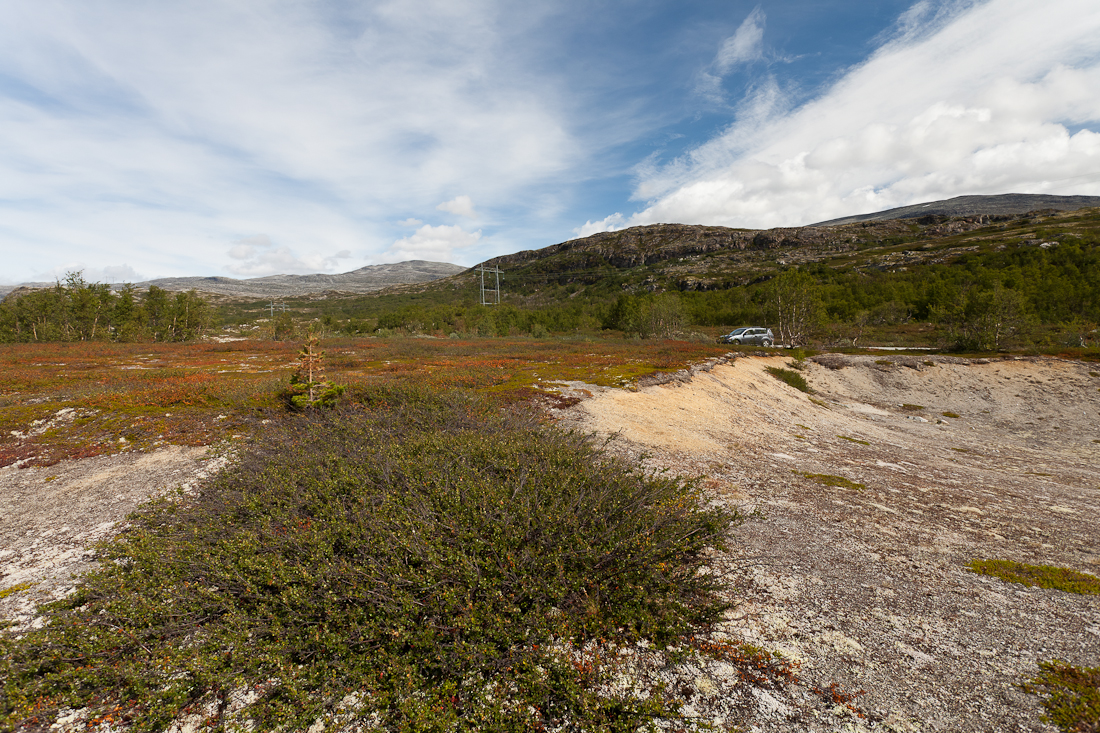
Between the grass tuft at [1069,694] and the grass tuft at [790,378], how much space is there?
25.2 metres

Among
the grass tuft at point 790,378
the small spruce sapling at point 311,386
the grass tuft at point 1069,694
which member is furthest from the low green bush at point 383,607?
the grass tuft at point 790,378

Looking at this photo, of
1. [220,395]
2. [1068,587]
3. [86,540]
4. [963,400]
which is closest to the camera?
[1068,587]

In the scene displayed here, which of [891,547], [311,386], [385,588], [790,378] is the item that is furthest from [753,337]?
[385,588]

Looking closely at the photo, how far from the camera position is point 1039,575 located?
5.07m

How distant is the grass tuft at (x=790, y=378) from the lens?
26.6m

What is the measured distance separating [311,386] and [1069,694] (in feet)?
43.0

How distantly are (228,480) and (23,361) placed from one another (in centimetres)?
3695

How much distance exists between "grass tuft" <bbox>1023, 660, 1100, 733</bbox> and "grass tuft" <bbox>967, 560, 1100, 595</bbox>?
1938mm

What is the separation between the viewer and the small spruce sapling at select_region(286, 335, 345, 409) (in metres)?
10.6

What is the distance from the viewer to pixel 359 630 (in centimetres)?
340

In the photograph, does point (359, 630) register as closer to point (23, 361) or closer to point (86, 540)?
point (86, 540)

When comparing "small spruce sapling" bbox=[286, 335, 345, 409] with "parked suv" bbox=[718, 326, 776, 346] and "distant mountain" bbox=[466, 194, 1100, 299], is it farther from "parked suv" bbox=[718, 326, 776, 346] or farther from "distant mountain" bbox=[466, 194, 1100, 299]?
"distant mountain" bbox=[466, 194, 1100, 299]

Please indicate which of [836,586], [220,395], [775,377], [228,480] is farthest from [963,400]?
[220,395]

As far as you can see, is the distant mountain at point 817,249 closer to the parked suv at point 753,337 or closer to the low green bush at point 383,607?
the parked suv at point 753,337
